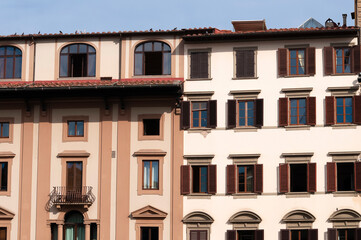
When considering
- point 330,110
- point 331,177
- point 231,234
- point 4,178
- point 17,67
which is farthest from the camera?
point 17,67

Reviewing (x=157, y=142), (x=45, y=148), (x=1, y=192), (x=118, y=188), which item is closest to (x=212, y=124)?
(x=157, y=142)

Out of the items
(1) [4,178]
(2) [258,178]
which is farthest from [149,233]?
(1) [4,178]

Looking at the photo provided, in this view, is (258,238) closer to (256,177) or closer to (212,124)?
(256,177)

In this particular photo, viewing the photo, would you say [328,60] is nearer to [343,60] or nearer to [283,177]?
[343,60]

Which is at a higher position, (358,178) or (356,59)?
(356,59)

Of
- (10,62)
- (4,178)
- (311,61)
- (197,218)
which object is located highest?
(10,62)

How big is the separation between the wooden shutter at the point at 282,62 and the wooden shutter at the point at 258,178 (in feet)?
16.3

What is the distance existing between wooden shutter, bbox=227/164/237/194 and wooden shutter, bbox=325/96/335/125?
5353 millimetres

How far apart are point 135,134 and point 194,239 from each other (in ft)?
20.7

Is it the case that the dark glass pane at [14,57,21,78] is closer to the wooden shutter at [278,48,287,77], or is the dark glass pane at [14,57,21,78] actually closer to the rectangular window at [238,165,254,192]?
the rectangular window at [238,165,254,192]

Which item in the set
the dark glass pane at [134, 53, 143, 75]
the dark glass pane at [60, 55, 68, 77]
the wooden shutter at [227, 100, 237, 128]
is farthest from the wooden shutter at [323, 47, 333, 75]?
the dark glass pane at [60, 55, 68, 77]

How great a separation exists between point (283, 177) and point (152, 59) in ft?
31.0

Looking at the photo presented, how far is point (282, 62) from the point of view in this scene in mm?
42219

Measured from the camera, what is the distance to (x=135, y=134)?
42.8 meters
